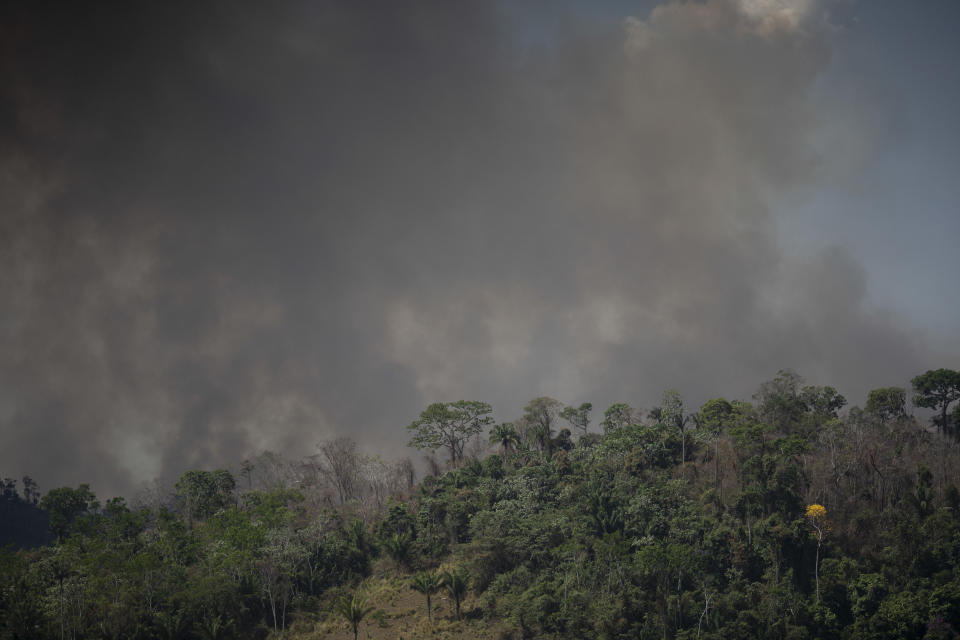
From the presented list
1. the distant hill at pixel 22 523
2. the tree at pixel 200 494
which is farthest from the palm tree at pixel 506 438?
the distant hill at pixel 22 523

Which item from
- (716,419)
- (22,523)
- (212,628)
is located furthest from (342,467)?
(22,523)

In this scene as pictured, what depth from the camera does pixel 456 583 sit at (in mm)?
54906

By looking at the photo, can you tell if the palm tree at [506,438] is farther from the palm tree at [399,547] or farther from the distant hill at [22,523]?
the distant hill at [22,523]

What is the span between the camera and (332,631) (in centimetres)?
5591

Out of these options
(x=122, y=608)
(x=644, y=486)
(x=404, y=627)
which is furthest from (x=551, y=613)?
(x=122, y=608)

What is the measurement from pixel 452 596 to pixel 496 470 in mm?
21476

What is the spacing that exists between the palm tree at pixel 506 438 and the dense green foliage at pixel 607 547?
847cm

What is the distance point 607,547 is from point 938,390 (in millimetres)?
49717

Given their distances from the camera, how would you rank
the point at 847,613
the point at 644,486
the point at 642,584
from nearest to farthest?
the point at 847,613 < the point at 642,584 < the point at 644,486

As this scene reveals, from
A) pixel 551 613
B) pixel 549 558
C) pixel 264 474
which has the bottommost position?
pixel 551 613

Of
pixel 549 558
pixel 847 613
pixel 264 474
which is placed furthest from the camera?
pixel 264 474

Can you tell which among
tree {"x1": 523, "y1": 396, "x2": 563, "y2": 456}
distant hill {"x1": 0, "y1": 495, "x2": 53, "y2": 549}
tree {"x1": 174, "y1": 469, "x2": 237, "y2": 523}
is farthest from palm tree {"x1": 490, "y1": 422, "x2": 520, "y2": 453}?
distant hill {"x1": 0, "y1": 495, "x2": 53, "y2": 549}

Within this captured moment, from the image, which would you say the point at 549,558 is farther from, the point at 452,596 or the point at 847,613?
the point at 847,613

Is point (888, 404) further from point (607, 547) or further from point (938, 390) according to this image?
point (607, 547)
